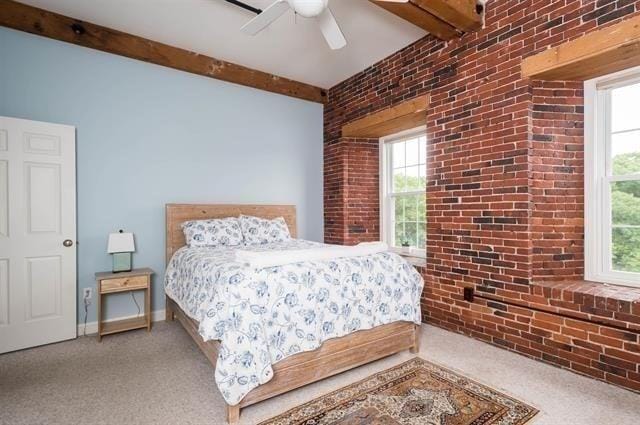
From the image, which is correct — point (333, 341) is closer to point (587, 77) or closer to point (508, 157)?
point (508, 157)

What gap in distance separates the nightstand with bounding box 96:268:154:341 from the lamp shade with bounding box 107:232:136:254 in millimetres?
226

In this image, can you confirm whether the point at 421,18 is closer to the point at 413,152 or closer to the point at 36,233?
the point at 413,152

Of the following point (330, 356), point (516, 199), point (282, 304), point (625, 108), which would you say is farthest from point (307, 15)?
point (625, 108)


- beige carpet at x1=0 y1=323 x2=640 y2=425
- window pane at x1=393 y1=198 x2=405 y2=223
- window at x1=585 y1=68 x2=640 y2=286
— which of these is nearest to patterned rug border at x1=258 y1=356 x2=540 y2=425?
beige carpet at x1=0 y1=323 x2=640 y2=425

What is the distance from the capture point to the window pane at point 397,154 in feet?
14.1

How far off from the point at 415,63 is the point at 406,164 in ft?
4.06

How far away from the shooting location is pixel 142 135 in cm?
344

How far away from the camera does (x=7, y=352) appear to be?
8.71ft

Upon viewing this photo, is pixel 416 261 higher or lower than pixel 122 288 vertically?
higher

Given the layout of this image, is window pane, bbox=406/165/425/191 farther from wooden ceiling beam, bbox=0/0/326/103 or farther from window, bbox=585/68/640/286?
wooden ceiling beam, bbox=0/0/326/103

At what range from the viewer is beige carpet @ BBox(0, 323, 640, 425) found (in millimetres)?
1828

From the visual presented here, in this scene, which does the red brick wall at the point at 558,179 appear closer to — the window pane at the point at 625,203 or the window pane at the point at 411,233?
the window pane at the point at 625,203

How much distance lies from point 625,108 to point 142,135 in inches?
170

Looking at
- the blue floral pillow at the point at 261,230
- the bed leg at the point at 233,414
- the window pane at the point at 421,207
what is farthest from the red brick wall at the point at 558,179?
the blue floral pillow at the point at 261,230
